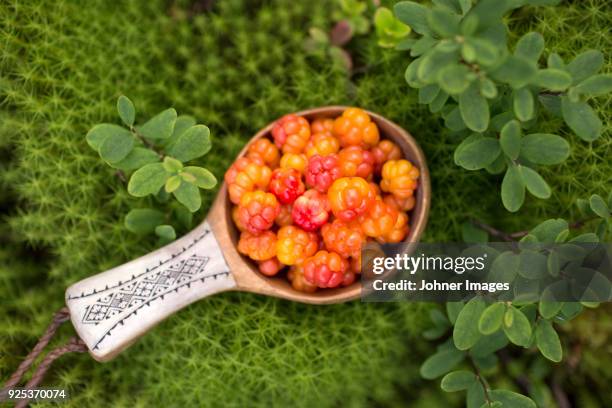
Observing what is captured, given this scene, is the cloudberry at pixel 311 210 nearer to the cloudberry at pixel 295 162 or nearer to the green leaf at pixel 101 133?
the cloudberry at pixel 295 162

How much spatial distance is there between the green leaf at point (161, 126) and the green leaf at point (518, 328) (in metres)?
0.91

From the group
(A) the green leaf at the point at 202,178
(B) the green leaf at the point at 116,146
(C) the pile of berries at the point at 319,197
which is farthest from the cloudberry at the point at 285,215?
(B) the green leaf at the point at 116,146

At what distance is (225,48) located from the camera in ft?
5.96

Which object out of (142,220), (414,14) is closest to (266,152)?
(142,220)

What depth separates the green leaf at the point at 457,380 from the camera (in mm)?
1392

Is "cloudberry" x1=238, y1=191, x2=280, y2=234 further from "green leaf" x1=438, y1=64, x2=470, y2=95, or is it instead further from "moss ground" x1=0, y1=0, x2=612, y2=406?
"green leaf" x1=438, y1=64, x2=470, y2=95

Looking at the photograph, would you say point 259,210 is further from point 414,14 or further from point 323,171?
point 414,14

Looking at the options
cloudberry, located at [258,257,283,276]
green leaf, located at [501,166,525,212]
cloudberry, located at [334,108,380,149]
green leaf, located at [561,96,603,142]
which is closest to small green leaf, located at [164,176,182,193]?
cloudberry, located at [258,257,283,276]

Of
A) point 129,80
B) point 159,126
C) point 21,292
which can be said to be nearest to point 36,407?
point 21,292

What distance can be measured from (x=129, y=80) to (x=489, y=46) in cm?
120

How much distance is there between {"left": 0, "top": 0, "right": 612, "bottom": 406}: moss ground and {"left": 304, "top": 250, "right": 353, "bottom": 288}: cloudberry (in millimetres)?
294

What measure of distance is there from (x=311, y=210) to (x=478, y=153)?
1.41ft

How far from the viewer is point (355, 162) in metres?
1.47

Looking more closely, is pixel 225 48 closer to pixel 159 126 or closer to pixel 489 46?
pixel 159 126
